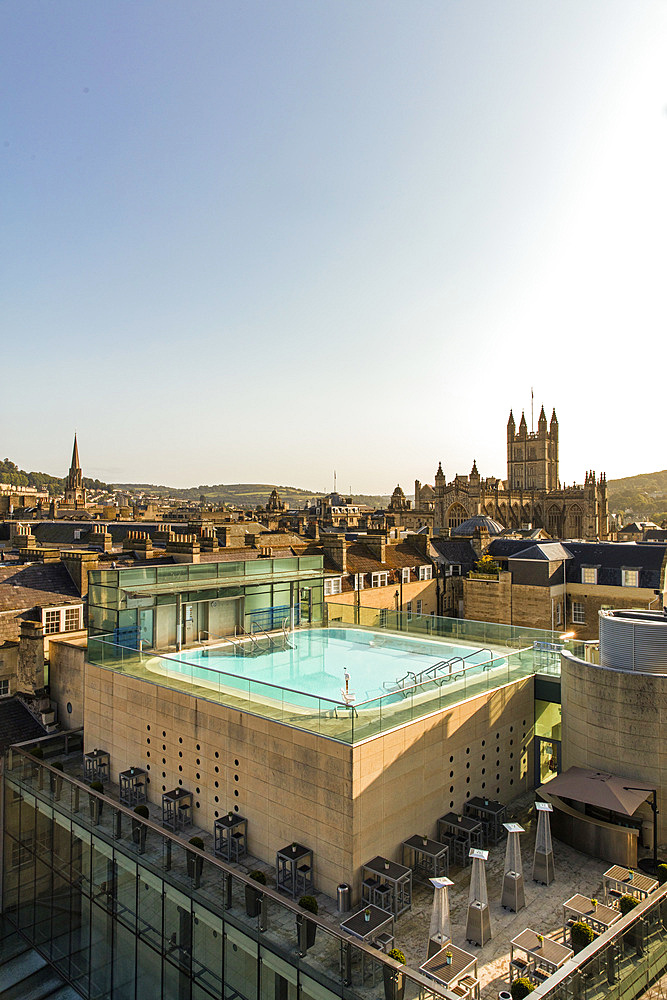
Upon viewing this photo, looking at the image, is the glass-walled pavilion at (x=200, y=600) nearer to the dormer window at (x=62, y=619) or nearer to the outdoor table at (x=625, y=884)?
the dormer window at (x=62, y=619)

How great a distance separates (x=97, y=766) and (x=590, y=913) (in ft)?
53.2

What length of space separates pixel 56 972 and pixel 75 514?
7138 centimetres

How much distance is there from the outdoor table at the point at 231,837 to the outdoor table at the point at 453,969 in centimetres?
645

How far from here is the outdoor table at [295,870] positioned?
48.1 ft

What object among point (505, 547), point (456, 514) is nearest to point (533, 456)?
point (456, 514)

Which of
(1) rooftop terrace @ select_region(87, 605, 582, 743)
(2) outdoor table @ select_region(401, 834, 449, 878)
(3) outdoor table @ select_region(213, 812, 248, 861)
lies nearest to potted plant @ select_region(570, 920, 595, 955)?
(2) outdoor table @ select_region(401, 834, 449, 878)

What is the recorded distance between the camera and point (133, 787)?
19859 millimetres

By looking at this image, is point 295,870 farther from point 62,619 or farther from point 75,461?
point 75,461

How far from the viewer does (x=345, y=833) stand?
46.6ft

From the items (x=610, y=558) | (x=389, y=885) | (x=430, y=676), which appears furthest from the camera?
(x=610, y=558)

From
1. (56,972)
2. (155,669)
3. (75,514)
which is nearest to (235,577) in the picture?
(155,669)

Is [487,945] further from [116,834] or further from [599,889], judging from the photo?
[116,834]

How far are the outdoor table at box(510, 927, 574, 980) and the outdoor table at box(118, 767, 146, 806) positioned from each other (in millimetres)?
12308

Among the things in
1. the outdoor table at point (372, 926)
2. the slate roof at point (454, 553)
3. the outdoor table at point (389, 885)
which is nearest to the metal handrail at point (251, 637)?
the outdoor table at point (389, 885)
